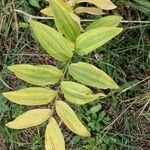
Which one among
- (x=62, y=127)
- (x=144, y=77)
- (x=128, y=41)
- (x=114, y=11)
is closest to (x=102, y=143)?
(x=62, y=127)

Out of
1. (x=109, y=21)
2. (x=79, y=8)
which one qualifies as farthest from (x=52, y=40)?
(x=79, y=8)

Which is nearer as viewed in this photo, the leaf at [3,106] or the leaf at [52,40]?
the leaf at [52,40]

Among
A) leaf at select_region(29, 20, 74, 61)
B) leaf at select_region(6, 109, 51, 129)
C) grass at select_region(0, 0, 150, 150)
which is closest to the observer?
leaf at select_region(29, 20, 74, 61)

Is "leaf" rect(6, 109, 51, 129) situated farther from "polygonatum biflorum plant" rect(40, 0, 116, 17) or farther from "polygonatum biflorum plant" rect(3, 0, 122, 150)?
"polygonatum biflorum plant" rect(40, 0, 116, 17)

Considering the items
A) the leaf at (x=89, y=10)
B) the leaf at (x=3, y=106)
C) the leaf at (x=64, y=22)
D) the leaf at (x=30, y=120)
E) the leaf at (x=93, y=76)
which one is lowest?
the leaf at (x=3, y=106)

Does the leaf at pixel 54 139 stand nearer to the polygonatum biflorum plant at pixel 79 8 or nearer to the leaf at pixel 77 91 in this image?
the leaf at pixel 77 91

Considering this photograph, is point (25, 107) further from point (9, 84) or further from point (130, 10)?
point (130, 10)

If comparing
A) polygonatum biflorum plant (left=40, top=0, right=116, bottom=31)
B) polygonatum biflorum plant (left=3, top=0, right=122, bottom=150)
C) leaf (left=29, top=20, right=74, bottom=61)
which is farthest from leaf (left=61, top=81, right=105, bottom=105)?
polygonatum biflorum plant (left=40, top=0, right=116, bottom=31)

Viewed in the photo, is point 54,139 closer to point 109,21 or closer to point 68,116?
point 68,116

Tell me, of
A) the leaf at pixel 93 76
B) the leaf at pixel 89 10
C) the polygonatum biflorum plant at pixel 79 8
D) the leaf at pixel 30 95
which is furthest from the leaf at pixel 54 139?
the leaf at pixel 89 10
